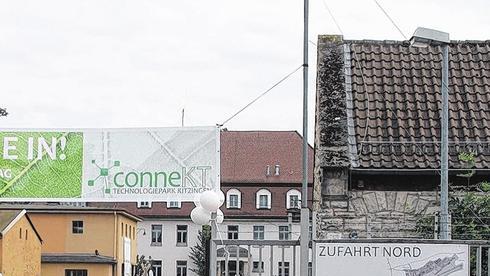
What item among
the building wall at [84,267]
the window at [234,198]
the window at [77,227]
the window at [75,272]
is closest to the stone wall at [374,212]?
the building wall at [84,267]

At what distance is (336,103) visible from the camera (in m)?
19.4

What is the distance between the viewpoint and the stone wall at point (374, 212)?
1809 cm

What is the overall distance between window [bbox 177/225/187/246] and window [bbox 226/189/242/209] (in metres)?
5.61

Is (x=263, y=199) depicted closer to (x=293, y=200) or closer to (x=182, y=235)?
(x=293, y=200)

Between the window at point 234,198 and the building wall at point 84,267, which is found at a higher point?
the window at point 234,198

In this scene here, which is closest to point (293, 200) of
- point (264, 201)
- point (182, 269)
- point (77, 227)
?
point (264, 201)

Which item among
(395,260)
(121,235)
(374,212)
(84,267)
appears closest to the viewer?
(395,260)

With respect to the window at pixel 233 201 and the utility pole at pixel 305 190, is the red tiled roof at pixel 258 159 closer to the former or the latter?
the window at pixel 233 201

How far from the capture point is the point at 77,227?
73.7 meters

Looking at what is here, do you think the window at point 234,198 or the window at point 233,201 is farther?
the window at point 233,201

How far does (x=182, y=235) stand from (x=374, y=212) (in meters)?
74.8

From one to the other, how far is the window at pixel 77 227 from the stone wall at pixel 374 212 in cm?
5625

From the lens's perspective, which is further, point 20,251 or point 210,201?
point 20,251

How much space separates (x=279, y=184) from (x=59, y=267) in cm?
2206
